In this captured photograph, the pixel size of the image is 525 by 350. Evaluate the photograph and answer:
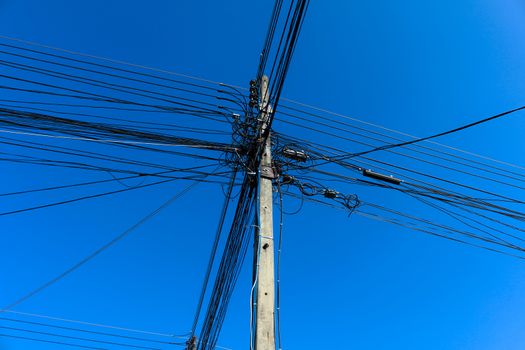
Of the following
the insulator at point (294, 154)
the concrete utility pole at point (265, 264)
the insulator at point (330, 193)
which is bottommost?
the concrete utility pole at point (265, 264)

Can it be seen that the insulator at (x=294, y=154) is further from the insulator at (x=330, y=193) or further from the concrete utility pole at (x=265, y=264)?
the insulator at (x=330, y=193)

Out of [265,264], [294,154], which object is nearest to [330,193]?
[294,154]

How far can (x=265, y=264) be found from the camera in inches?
152

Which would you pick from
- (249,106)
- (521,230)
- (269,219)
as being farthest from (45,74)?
(521,230)

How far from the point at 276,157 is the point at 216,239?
2412 mm

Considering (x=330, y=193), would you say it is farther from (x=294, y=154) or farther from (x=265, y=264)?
(x=265, y=264)

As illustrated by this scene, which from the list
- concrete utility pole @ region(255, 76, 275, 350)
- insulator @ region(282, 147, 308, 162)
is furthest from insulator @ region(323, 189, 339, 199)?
concrete utility pole @ region(255, 76, 275, 350)

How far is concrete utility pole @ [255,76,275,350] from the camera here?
3379 mm

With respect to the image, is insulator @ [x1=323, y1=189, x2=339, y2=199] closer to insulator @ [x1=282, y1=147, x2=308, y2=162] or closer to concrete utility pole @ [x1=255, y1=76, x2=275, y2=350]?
insulator @ [x1=282, y1=147, x2=308, y2=162]

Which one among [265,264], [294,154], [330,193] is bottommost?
[265,264]

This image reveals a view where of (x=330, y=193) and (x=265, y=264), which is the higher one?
(x=330, y=193)

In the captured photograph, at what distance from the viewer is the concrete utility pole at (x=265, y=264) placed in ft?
11.1

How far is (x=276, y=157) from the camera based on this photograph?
5.44 meters

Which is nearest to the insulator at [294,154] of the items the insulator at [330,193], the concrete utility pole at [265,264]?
the concrete utility pole at [265,264]
